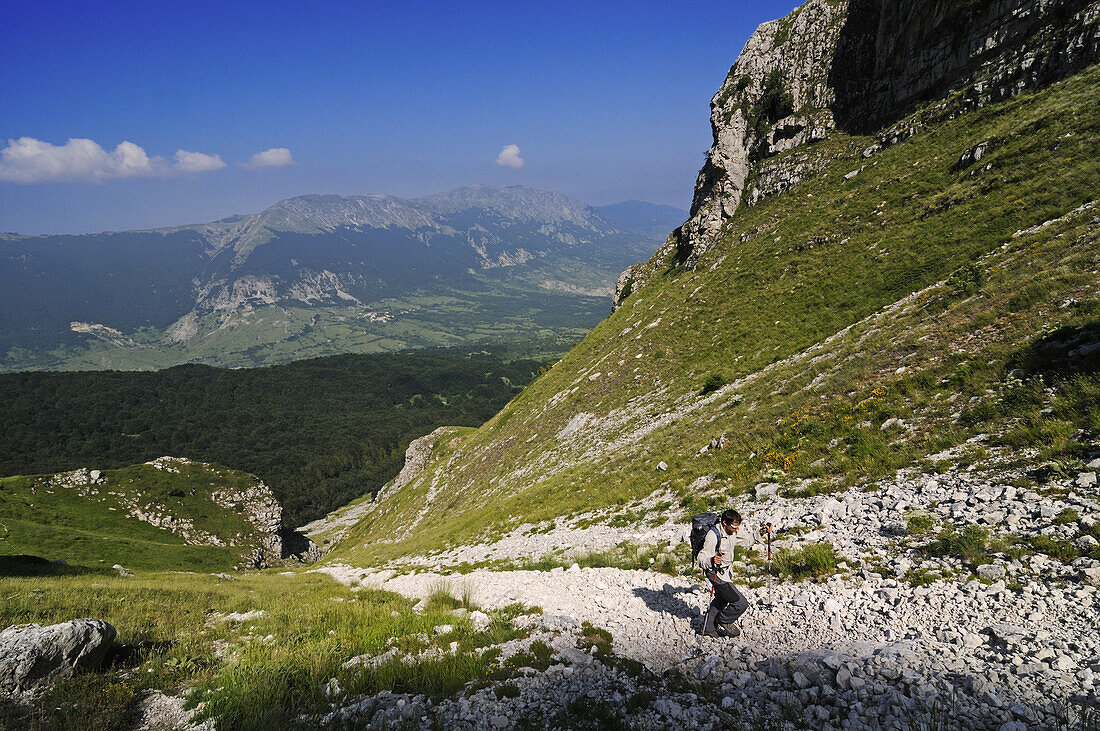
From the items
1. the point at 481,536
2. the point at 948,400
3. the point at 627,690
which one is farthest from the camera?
the point at 481,536

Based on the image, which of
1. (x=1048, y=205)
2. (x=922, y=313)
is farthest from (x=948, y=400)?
(x=1048, y=205)

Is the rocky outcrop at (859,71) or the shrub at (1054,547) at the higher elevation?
the rocky outcrop at (859,71)

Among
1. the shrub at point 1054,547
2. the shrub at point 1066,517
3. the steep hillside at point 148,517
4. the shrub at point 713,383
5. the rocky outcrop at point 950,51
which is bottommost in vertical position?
the steep hillside at point 148,517

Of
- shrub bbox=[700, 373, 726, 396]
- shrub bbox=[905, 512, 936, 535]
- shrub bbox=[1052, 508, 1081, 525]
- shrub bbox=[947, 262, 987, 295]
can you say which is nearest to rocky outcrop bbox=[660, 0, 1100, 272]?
shrub bbox=[947, 262, 987, 295]

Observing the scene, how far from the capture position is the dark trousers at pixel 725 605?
8.60 metres

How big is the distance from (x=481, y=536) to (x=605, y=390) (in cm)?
1885

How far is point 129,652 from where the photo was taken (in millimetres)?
8781

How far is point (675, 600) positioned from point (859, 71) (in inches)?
2443

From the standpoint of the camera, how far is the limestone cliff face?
106 ft

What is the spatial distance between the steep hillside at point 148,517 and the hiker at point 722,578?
5397cm

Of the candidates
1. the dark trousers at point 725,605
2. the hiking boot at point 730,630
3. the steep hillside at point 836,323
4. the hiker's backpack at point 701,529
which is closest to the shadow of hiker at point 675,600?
the dark trousers at point 725,605

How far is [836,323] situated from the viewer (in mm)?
27391

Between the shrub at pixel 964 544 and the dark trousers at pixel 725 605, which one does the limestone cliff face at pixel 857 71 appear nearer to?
the shrub at pixel 964 544

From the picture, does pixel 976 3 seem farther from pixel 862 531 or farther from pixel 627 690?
pixel 627 690
